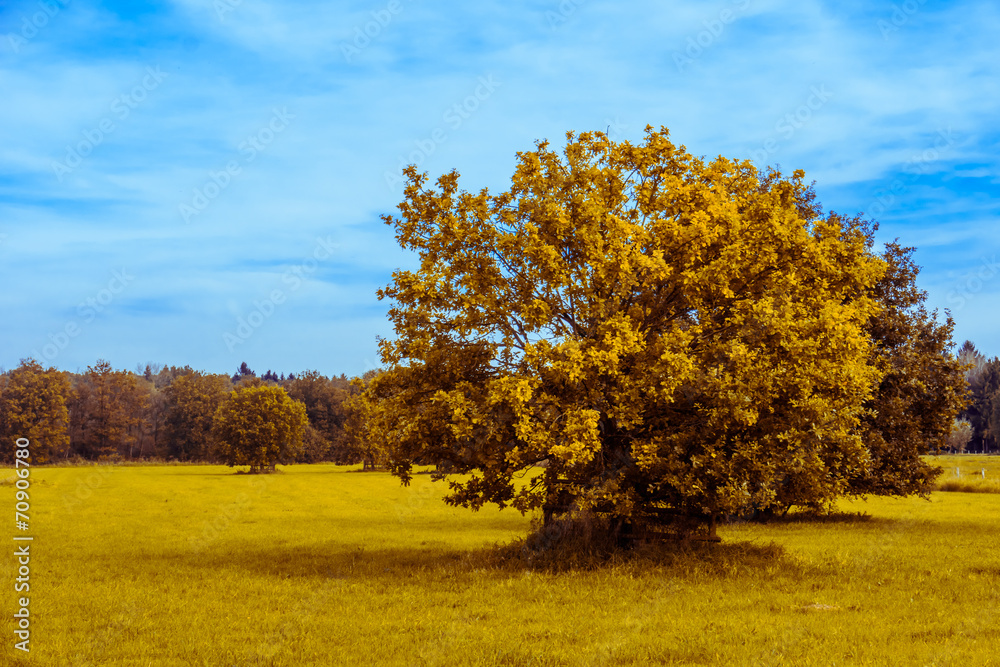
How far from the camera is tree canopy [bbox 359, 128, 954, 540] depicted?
60.4 ft

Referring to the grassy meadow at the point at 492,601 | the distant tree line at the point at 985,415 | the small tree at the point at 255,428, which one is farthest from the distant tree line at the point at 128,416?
the distant tree line at the point at 985,415

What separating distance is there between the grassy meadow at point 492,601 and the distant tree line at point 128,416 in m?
81.7

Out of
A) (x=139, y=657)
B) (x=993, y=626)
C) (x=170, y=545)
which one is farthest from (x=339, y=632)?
(x=170, y=545)

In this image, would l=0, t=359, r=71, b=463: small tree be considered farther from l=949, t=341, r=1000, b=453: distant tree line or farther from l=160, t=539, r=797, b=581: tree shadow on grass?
l=949, t=341, r=1000, b=453: distant tree line

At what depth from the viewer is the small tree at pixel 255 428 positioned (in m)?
92.0

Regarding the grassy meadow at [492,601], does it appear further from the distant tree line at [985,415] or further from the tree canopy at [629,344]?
the distant tree line at [985,415]

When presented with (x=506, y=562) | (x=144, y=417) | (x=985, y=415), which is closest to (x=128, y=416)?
(x=144, y=417)

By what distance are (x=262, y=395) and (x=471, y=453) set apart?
79188 millimetres

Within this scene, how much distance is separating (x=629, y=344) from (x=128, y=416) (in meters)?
131

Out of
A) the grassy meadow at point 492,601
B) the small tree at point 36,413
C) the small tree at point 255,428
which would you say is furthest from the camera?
the small tree at point 36,413

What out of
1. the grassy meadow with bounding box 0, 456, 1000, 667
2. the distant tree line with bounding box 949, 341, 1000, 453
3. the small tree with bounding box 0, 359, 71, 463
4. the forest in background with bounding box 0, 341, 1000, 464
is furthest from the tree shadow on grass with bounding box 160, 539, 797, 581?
the distant tree line with bounding box 949, 341, 1000, 453

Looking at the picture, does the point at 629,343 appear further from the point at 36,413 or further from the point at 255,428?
the point at 36,413

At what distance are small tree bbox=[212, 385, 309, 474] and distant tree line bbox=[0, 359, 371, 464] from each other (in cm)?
1297

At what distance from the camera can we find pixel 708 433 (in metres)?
19.0
